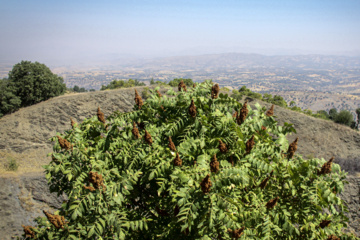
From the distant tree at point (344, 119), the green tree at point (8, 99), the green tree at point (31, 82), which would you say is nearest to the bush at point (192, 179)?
the distant tree at point (344, 119)

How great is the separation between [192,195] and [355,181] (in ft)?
59.9

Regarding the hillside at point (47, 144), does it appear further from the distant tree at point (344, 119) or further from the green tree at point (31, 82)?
the distant tree at point (344, 119)

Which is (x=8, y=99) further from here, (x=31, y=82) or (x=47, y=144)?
(x=47, y=144)

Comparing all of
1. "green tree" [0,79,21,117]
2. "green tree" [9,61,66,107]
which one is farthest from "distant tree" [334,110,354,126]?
"green tree" [0,79,21,117]

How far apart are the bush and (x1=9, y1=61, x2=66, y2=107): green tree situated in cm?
3101

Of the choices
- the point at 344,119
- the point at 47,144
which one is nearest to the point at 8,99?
the point at 47,144

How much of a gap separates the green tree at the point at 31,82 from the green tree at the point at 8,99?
0.65 metres

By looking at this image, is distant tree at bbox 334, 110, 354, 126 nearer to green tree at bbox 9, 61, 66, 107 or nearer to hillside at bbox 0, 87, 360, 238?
hillside at bbox 0, 87, 360, 238

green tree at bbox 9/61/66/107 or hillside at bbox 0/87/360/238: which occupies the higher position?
green tree at bbox 9/61/66/107

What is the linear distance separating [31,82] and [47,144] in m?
10.4

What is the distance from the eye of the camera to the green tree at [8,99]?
94.1 ft

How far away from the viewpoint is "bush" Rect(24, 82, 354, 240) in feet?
13.5

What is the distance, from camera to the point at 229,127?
4965 millimetres

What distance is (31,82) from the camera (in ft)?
99.5
